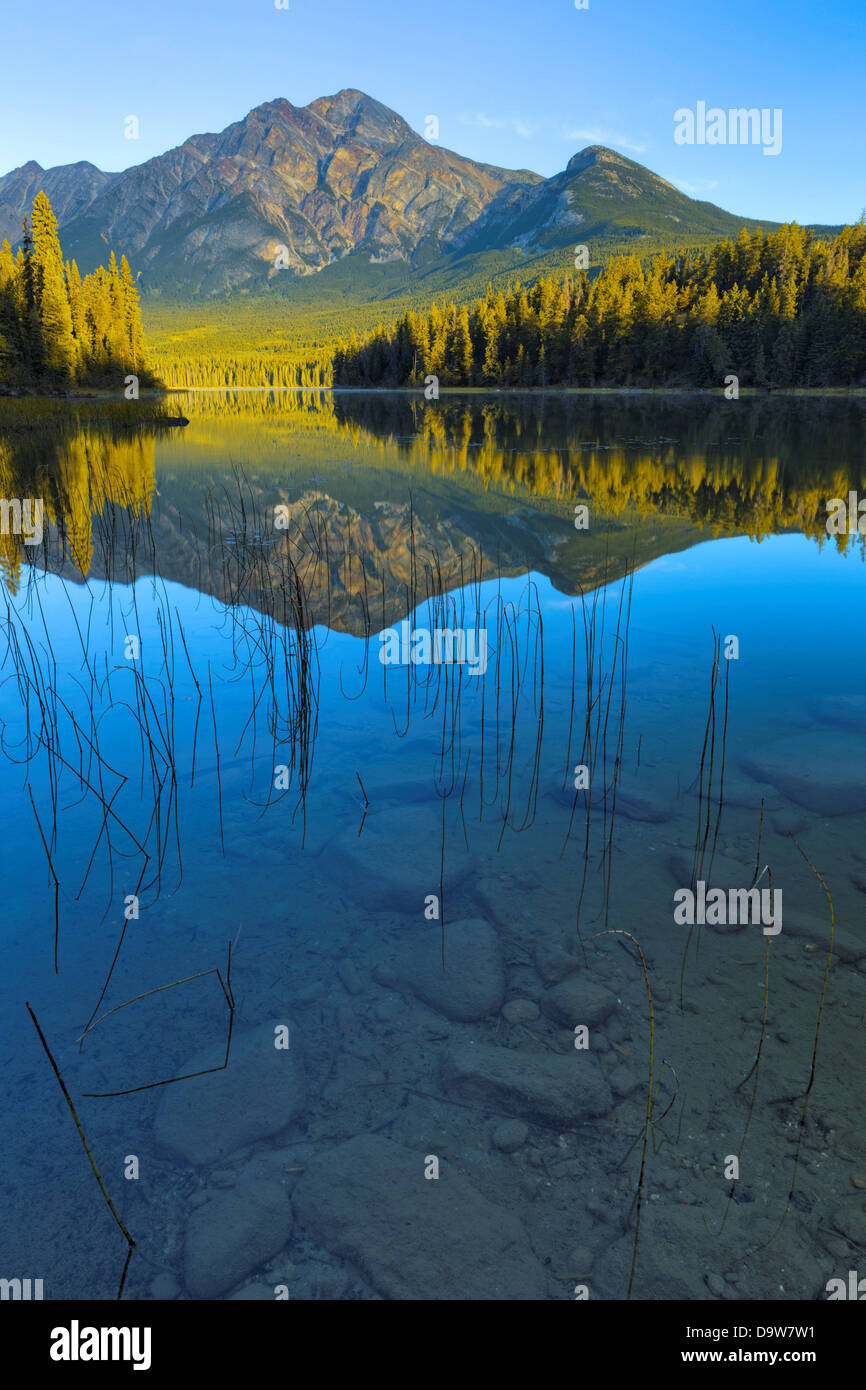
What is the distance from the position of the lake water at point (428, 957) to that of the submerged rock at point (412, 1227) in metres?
0.01

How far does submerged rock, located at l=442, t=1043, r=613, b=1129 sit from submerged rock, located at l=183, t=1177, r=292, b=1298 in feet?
3.35

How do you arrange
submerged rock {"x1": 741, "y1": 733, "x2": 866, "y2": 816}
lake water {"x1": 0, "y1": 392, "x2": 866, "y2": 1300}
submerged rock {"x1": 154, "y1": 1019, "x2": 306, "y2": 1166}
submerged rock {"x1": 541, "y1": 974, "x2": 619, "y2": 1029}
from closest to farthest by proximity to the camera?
lake water {"x1": 0, "y1": 392, "x2": 866, "y2": 1300}
submerged rock {"x1": 154, "y1": 1019, "x2": 306, "y2": 1166}
submerged rock {"x1": 541, "y1": 974, "x2": 619, "y2": 1029}
submerged rock {"x1": 741, "y1": 733, "x2": 866, "y2": 816}

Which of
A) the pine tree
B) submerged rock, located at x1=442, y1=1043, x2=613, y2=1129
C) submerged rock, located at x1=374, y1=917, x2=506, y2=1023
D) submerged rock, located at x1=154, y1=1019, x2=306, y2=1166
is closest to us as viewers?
submerged rock, located at x1=154, y1=1019, x2=306, y2=1166

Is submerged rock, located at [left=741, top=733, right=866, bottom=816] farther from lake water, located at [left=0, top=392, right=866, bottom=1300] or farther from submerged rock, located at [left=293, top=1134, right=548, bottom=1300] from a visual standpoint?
submerged rock, located at [left=293, top=1134, right=548, bottom=1300]

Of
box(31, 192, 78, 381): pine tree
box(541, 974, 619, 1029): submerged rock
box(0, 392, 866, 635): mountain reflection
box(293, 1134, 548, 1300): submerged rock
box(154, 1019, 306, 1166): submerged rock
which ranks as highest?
box(31, 192, 78, 381): pine tree

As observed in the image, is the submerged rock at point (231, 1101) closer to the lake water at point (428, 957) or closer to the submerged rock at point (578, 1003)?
the lake water at point (428, 957)

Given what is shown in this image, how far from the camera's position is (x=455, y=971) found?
15.5 ft

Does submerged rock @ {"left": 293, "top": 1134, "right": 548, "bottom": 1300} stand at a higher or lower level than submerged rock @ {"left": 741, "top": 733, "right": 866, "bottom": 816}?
lower

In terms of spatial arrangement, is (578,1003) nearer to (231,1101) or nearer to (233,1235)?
(231,1101)

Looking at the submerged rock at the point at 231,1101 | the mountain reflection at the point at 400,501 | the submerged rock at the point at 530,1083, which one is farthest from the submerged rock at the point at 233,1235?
the mountain reflection at the point at 400,501

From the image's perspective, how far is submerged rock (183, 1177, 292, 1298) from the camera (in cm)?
305

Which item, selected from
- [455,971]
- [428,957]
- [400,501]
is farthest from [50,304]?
[455,971]

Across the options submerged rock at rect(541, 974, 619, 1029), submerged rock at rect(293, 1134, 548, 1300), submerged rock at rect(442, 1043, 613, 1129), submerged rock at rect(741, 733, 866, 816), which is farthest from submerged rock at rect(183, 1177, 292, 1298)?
submerged rock at rect(741, 733, 866, 816)
